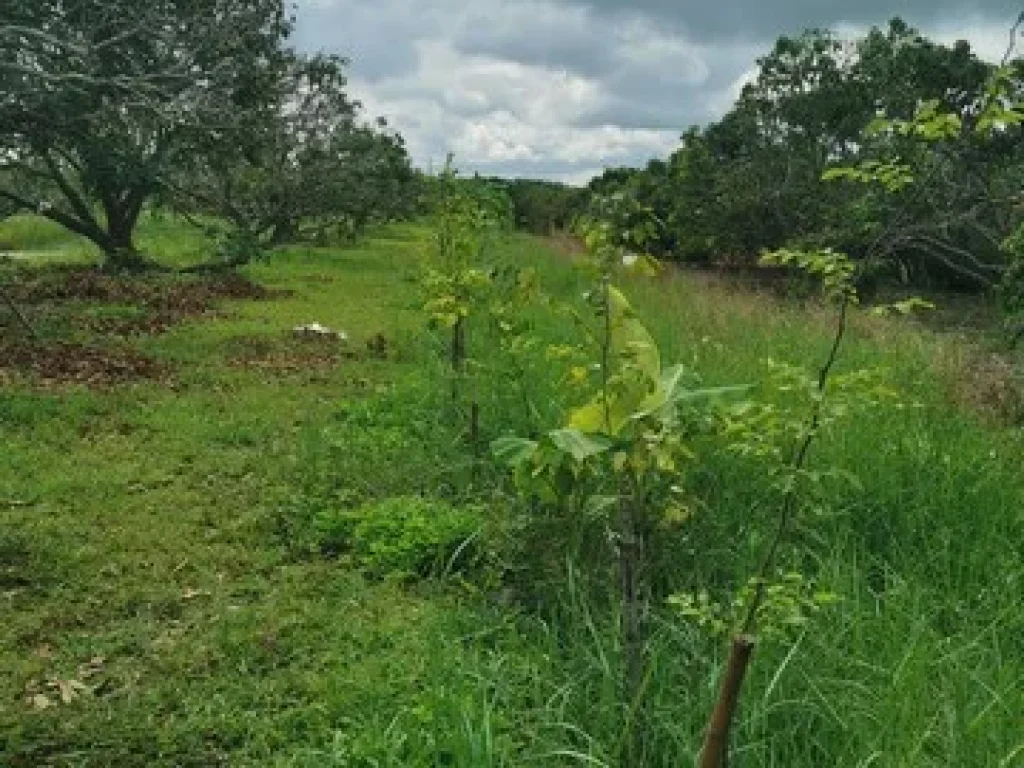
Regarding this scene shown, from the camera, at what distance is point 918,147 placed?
2.95 m

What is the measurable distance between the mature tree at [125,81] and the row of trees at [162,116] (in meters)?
0.02

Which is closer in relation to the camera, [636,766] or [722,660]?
[636,766]

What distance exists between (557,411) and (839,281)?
3.71 metres

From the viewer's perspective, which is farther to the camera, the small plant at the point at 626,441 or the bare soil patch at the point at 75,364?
the bare soil patch at the point at 75,364

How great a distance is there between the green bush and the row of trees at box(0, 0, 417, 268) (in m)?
5.04

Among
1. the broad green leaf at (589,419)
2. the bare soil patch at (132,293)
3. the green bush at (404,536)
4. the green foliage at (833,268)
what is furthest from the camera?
the bare soil patch at (132,293)

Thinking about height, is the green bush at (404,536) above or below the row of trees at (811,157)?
below

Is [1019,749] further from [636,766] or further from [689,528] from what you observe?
[689,528]

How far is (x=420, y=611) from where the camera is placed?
436 centimetres

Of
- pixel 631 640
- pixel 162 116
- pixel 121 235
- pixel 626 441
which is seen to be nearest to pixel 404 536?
pixel 631 640

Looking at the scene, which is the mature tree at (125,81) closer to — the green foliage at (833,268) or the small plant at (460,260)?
the small plant at (460,260)

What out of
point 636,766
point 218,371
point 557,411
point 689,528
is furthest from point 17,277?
point 636,766

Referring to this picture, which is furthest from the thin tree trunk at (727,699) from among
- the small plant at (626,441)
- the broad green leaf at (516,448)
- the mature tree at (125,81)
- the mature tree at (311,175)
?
the mature tree at (311,175)

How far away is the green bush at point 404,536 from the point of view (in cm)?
485
